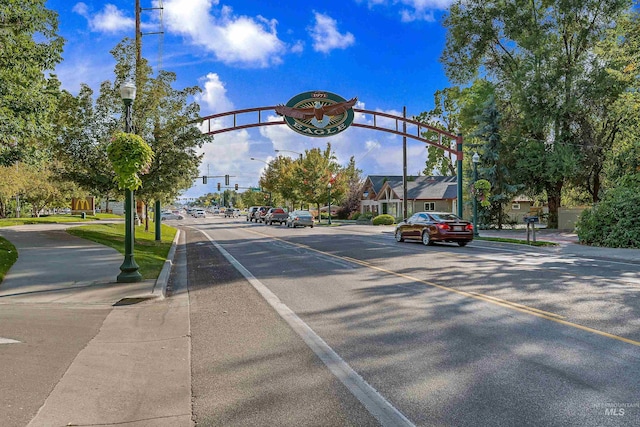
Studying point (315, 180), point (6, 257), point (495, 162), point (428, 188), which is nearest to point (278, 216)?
point (315, 180)

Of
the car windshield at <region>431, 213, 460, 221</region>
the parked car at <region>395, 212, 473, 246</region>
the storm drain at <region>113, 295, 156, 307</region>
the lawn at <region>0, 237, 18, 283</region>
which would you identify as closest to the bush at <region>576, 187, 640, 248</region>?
the parked car at <region>395, 212, 473, 246</region>

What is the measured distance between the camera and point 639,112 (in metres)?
22.2

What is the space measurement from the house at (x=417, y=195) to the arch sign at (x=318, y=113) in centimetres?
2844

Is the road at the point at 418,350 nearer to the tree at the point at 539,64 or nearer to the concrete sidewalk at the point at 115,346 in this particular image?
the concrete sidewalk at the point at 115,346

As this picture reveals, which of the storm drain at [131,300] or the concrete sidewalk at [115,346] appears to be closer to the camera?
the concrete sidewalk at [115,346]

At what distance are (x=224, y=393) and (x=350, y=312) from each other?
3.64 meters

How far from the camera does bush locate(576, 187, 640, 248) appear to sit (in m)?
19.8

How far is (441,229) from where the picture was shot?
20.8 metres

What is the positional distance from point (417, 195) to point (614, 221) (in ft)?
116

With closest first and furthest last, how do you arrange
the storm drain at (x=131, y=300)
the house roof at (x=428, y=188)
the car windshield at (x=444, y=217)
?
1. the storm drain at (x=131, y=300)
2. the car windshield at (x=444, y=217)
3. the house roof at (x=428, y=188)

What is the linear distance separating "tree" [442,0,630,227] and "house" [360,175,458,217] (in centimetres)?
1935

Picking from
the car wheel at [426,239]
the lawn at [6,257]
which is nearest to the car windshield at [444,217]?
the car wheel at [426,239]

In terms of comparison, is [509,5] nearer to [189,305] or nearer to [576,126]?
[576,126]

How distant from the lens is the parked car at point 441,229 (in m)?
20.8
